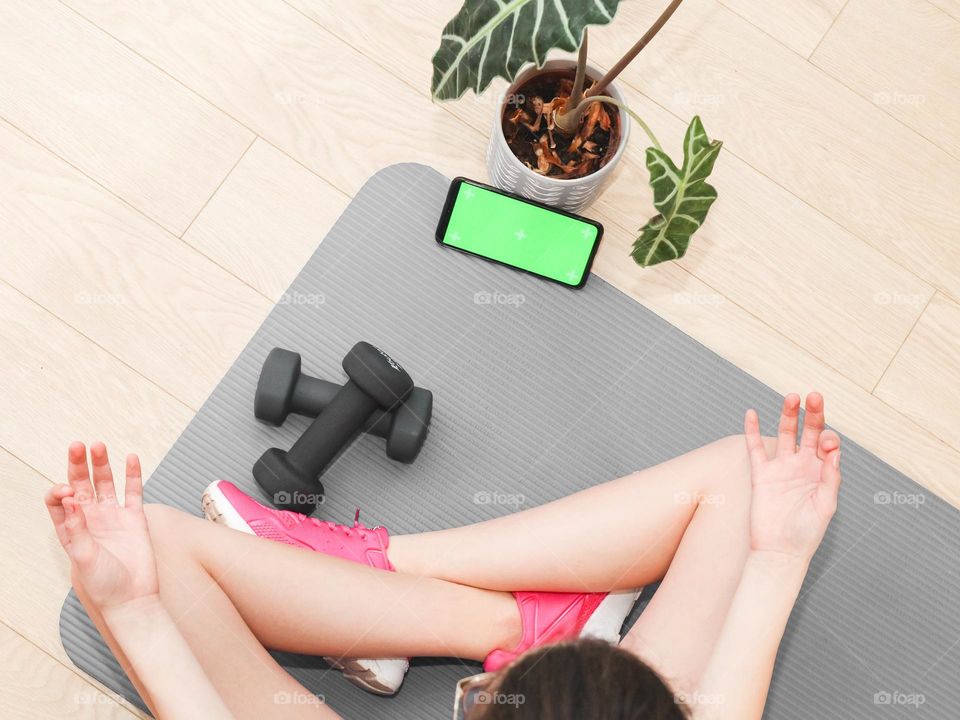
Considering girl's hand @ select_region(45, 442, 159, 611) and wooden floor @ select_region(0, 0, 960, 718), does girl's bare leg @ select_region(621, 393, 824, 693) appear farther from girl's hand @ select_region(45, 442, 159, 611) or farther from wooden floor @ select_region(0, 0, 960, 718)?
girl's hand @ select_region(45, 442, 159, 611)

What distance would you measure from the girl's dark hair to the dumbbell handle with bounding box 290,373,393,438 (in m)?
0.49

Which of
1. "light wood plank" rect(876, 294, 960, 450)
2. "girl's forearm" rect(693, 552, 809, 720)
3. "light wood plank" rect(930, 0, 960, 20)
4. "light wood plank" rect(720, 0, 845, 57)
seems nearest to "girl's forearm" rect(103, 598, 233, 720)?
"girl's forearm" rect(693, 552, 809, 720)

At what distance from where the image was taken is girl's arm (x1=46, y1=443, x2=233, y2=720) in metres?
0.88

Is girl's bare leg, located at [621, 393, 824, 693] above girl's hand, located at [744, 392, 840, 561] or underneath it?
underneath

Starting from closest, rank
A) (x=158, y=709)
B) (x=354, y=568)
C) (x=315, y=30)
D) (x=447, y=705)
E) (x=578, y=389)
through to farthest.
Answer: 1. (x=158, y=709)
2. (x=354, y=568)
3. (x=447, y=705)
4. (x=578, y=389)
5. (x=315, y=30)

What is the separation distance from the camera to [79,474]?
0.87m

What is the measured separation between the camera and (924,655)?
1208 mm

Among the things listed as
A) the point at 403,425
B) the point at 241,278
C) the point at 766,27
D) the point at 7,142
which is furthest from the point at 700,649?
the point at 7,142

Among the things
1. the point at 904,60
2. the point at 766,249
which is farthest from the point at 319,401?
the point at 904,60

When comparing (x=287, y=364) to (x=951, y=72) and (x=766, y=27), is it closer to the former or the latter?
(x=766, y=27)

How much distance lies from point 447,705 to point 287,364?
18.9 inches

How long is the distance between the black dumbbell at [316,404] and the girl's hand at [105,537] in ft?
0.91

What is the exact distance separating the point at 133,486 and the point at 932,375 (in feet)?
3.66

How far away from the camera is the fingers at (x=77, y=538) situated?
847 millimetres
